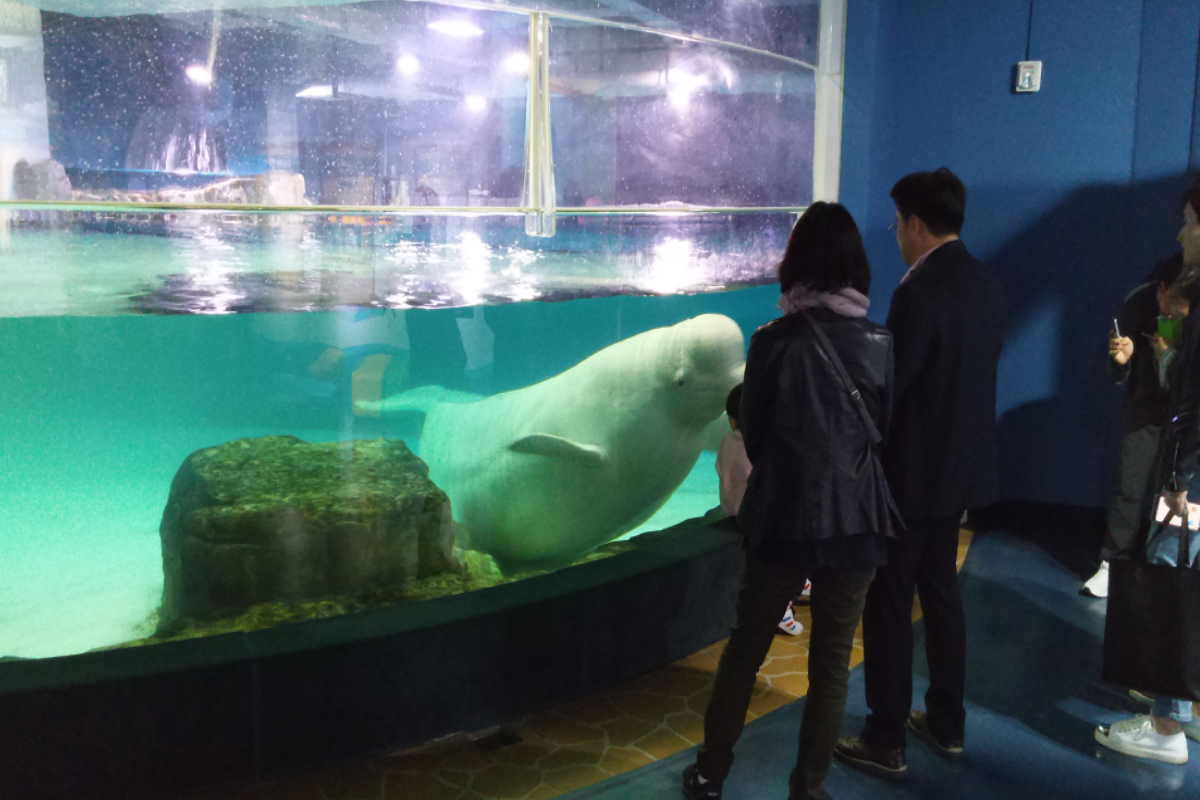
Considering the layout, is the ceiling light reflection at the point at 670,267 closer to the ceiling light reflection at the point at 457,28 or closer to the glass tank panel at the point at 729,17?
the glass tank panel at the point at 729,17

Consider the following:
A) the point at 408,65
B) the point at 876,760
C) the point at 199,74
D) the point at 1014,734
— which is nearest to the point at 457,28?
the point at 408,65

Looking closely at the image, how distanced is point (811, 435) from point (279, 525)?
5.71 feet

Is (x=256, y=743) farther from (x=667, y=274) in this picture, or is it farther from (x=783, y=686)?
(x=667, y=274)

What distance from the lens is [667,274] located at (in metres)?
4.23

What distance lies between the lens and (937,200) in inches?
116

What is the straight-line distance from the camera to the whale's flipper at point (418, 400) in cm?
325

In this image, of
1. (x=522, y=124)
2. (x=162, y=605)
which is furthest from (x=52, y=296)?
(x=522, y=124)

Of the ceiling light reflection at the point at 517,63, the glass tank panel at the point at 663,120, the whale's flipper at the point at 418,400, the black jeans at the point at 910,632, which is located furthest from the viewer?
the glass tank panel at the point at 663,120

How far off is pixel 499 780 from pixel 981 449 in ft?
5.89

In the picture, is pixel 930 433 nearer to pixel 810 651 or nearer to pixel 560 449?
pixel 810 651

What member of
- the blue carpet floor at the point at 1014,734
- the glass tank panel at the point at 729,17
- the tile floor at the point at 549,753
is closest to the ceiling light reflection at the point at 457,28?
the glass tank panel at the point at 729,17

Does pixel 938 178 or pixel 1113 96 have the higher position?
pixel 1113 96

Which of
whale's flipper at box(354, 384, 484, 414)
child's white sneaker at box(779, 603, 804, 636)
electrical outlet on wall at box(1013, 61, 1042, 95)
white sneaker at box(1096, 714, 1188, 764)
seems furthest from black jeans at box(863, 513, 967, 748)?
electrical outlet on wall at box(1013, 61, 1042, 95)

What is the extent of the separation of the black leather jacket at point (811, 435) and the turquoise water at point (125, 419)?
52.0 inches
